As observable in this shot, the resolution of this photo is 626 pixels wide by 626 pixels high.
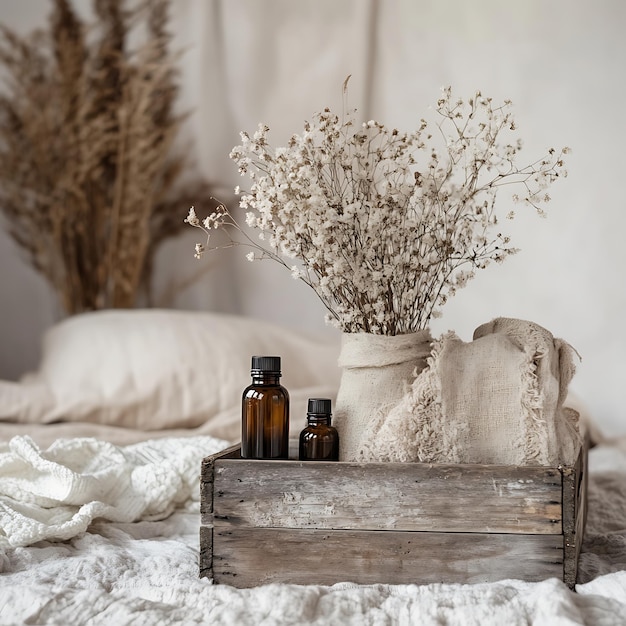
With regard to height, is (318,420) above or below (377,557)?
above

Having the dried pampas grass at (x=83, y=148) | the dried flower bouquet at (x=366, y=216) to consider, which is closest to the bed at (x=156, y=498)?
the dried flower bouquet at (x=366, y=216)

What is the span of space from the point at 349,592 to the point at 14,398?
116 centimetres

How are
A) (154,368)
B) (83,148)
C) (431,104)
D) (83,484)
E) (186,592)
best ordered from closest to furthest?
(186,592), (83,484), (154,368), (83,148), (431,104)

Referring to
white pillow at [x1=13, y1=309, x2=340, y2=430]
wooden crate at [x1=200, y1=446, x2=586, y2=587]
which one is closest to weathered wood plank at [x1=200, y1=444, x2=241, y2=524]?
wooden crate at [x1=200, y1=446, x2=586, y2=587]

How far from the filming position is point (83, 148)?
2.57 meters

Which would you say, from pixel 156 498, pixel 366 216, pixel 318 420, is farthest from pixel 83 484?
pixel 366 216

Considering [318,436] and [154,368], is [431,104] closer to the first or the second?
[154,368]

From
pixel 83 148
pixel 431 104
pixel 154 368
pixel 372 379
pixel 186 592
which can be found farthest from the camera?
pixel 431 104

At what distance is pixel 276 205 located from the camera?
1.04m

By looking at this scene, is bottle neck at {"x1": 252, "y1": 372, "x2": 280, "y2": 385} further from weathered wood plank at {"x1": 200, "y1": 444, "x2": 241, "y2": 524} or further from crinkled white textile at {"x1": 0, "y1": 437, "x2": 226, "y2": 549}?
crinkled white textile at {"x1": 0, "y1": 437, "x2": 226, "y2": 549}

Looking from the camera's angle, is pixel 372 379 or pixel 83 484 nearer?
pixel 372 379

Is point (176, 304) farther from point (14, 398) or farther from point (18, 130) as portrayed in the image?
point (14, 398)

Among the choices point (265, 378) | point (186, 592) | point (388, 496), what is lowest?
point (186, 592)

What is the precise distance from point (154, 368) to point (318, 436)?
0.98 metres
